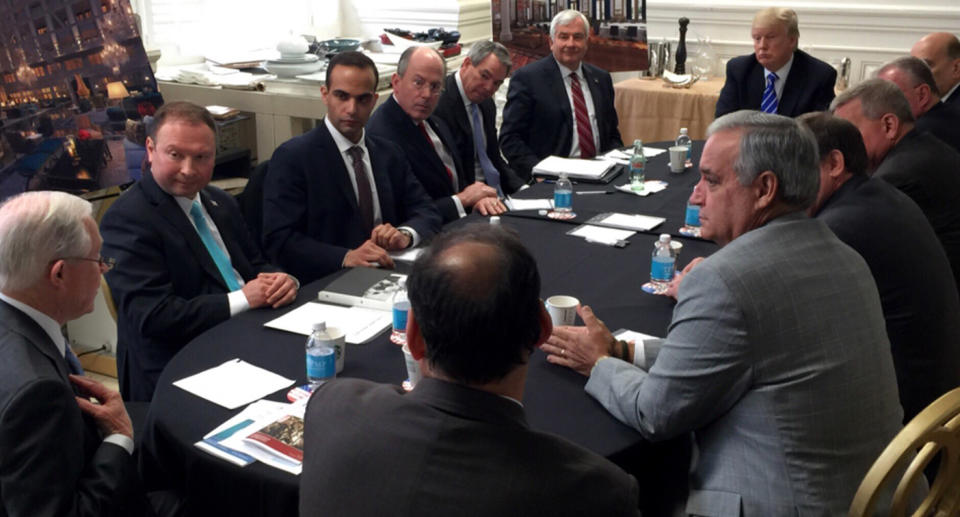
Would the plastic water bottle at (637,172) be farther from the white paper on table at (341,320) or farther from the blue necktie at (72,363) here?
the blue necktie at (72,363)

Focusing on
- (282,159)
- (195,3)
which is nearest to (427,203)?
(282,159)

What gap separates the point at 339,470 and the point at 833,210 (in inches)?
69.1

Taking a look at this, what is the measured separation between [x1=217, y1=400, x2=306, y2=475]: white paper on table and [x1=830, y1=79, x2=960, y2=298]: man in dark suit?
2235 millimetres

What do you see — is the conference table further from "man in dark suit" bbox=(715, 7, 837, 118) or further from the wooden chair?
"man in dark suit" bbox=(715, 7, 837, 118)

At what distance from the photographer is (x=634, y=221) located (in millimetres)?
3477

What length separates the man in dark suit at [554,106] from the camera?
5.04 metres

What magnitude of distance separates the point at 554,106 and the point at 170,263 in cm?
→ 294

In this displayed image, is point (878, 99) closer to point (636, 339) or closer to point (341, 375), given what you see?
point (636, 339)

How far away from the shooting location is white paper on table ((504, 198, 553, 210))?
371 centimetres

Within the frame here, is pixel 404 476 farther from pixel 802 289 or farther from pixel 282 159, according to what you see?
pixel 282 159

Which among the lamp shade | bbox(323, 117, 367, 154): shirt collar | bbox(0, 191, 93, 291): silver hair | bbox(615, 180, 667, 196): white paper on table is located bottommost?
bbox(615, 180, 667, 196): white paper on table

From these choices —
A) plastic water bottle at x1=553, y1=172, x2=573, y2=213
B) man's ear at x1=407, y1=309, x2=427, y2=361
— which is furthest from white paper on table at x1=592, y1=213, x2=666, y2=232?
man's ear at x1=407, y1=309, x2=427, y2=361

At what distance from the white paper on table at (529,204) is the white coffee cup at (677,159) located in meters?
0.86

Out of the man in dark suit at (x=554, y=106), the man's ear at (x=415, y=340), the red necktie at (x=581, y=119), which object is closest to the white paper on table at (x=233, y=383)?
the man's ear at (x=415, y=340)
